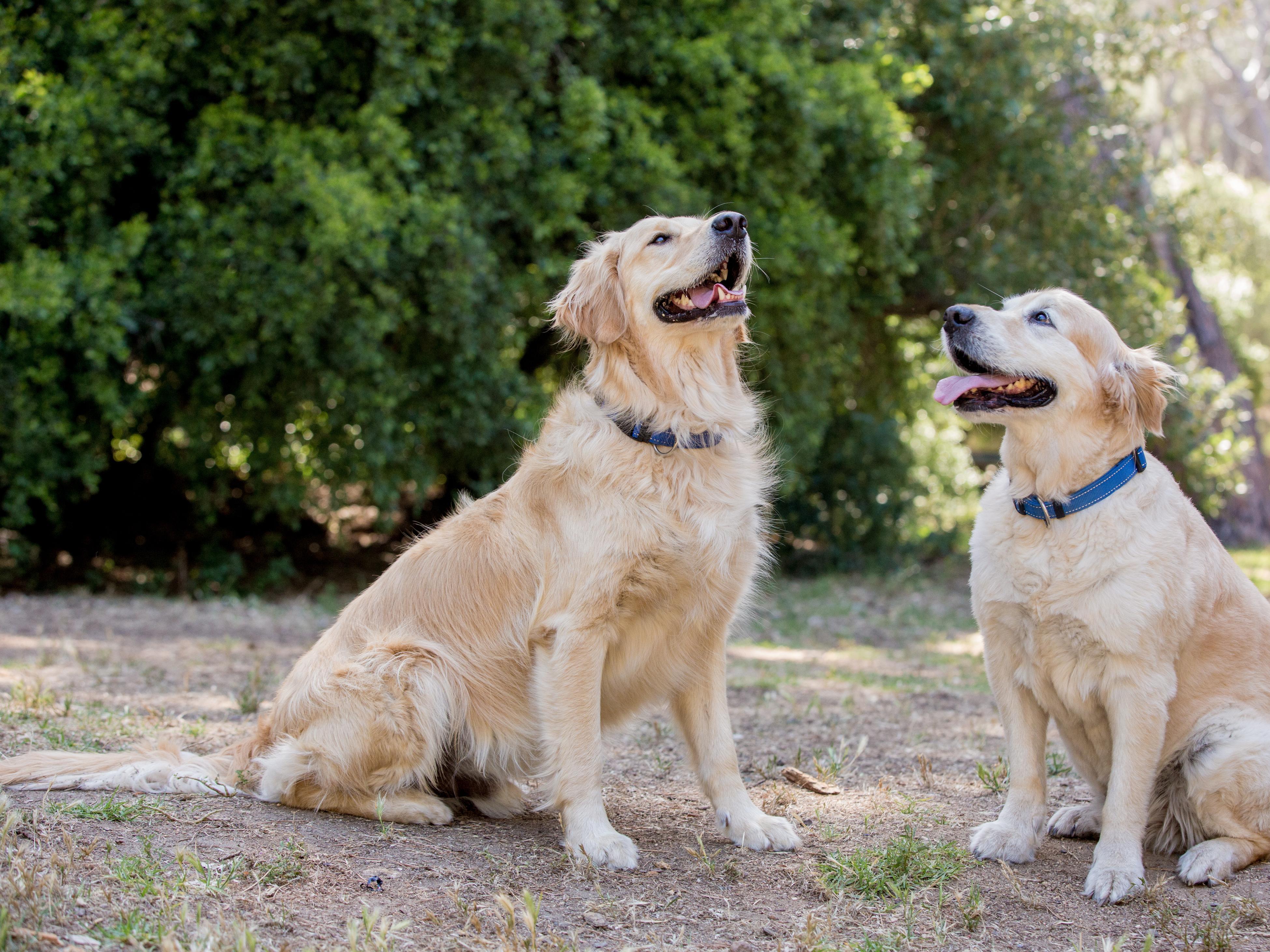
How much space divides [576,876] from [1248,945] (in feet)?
5.87

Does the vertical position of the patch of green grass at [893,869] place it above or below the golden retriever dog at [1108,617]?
below

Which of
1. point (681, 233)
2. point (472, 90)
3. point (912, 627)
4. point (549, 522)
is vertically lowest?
point (912, 627)

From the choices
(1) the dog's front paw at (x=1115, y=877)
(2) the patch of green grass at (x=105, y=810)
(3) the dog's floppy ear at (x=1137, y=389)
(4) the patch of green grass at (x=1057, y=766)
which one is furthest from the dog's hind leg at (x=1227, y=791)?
(2) the patch of green grass at (x=105, y=810)

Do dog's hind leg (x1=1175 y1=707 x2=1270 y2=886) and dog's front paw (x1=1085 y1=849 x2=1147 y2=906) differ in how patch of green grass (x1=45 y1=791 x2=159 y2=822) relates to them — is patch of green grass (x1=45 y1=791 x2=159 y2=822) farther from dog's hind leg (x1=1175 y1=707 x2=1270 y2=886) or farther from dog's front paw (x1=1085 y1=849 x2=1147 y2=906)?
dog's hind leg (x1=1175 y1=707 x2=1270 y2=886)

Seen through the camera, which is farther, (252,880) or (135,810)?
(135,810)

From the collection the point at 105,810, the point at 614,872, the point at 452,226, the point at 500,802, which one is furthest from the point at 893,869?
the point at 452,226

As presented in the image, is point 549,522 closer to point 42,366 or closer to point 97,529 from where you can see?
point 42,366

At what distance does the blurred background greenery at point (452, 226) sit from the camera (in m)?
7.83

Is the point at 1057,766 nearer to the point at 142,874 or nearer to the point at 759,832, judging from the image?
the point at 759,832

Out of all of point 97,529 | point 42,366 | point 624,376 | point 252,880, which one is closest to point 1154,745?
point 624,376

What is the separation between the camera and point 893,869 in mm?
3248

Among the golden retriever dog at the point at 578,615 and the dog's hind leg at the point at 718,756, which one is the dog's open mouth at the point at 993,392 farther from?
the dog's hind leg at the point at 718,756

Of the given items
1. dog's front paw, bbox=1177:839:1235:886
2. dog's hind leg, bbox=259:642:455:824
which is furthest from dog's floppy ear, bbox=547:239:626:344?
dog's front paw, bbox=1177:839:1235:886

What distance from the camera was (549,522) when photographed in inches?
142
